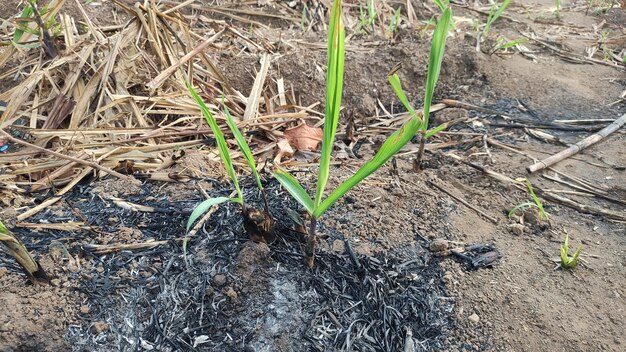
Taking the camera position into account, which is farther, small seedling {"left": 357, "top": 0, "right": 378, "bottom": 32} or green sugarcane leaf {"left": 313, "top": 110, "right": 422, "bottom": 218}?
small seedling {"left": 357, "top": 0, "right": 378, "bottom": 32}

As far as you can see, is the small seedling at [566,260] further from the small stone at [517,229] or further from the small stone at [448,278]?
the small stone at [448,278]

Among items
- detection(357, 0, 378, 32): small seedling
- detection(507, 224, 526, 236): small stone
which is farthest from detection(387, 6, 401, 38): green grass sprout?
detection(507, 224, 526, 236): small stone

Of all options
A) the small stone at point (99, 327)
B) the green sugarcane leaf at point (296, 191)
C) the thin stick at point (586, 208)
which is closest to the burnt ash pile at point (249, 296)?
the small stone at point (99, 327)

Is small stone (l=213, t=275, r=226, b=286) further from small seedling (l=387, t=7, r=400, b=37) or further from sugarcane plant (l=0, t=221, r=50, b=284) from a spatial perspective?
small seedling (l=387, t=7, r=400, b=37)

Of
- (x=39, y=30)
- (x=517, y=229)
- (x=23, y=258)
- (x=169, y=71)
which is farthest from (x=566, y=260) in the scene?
(x=39, y=30)

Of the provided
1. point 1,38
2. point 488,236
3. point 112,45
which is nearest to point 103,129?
point 112,45

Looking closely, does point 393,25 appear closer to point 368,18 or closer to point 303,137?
point 368,18

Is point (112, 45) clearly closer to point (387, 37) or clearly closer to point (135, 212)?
point (135, 212)
